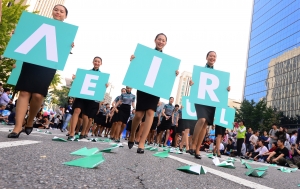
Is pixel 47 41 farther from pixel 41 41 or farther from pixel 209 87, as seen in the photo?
pixel 209 87

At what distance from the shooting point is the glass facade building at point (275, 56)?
60.2 meters

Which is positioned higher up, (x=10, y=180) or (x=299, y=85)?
(x=299, y=85)

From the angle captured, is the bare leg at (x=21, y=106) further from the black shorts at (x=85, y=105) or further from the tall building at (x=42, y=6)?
the tall building at (x=42, y=6)

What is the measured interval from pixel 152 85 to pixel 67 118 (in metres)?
10.2

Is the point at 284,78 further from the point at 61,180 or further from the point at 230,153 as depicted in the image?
the point at 61,180

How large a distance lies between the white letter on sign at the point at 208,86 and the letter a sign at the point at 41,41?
106 inches

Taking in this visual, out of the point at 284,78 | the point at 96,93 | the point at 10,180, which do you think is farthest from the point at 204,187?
the point at 284,78

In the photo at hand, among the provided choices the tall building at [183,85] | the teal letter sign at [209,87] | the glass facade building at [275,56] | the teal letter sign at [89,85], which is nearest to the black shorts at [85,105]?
the teal letter sign at [89,85]

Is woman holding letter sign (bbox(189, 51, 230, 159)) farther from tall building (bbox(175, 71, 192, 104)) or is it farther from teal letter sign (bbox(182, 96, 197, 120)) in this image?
tall building (bbox(175, 71, 192, 104))

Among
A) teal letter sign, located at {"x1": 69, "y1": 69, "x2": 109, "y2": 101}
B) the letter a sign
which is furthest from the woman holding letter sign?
the letter a sign

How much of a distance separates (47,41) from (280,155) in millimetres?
10328

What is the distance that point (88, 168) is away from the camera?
2.04m

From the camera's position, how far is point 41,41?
4.16 m

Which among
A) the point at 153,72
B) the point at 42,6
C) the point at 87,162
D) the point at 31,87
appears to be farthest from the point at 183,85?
the point at 87,162
